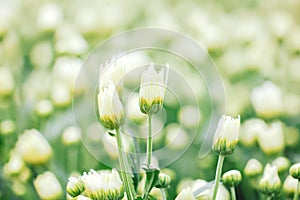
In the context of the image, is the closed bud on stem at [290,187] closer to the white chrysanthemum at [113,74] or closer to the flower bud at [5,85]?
the white chrysanthemum at [113,74]

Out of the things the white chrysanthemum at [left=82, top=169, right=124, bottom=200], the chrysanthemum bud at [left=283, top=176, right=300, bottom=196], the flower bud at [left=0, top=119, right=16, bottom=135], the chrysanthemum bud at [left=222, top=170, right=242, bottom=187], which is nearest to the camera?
the white chrysanthemum at [left=82, top=169, right=124, bottom=200]

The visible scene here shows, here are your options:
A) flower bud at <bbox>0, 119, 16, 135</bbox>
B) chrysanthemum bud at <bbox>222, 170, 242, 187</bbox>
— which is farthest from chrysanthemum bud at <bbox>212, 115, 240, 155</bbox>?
flower bud at <bbox>0, 119, 16, 135</bbox>

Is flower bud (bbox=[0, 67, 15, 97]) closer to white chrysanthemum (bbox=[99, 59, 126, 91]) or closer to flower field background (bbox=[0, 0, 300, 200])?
flower field background (bbox=[0, 0, 300, 200])

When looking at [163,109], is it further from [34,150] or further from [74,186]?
[74,186]

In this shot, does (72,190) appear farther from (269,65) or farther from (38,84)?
(269,65)

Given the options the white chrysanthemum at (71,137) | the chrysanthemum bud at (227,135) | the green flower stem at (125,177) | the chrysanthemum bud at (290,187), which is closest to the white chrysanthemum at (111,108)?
the green flower stem at (125,177)

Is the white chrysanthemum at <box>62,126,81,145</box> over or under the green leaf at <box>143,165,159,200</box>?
over
